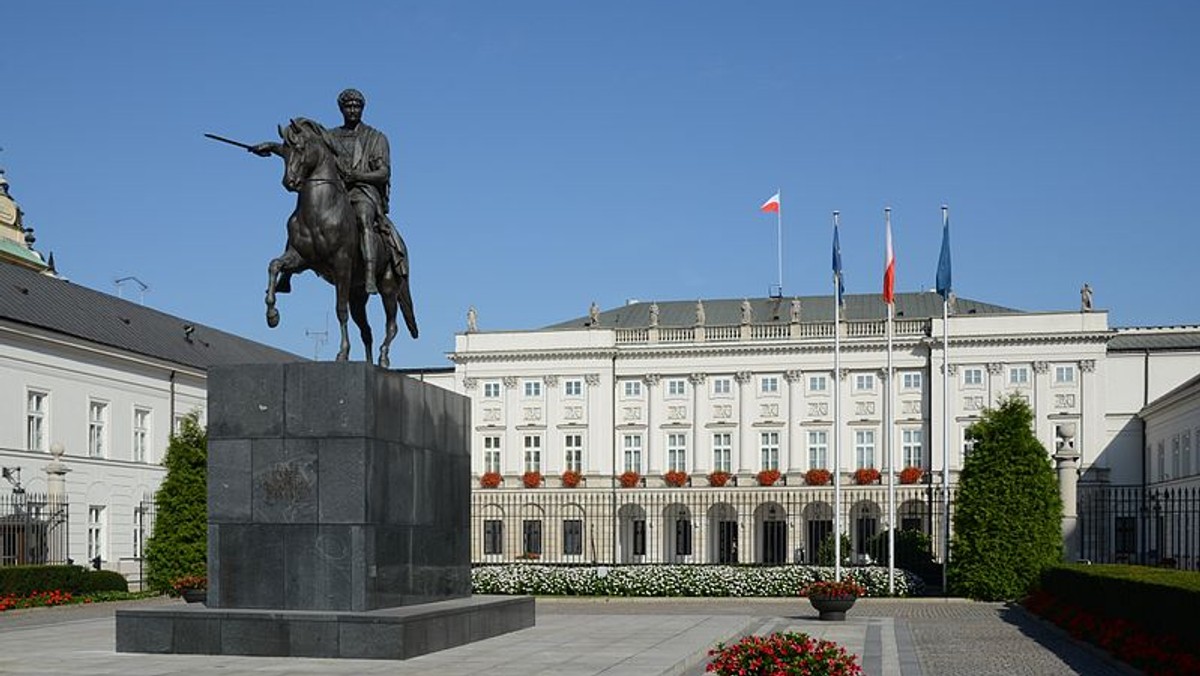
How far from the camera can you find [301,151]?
1872 cm

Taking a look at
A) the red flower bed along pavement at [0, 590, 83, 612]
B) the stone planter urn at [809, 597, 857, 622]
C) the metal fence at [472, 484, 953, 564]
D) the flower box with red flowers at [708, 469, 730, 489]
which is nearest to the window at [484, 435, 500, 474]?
the metal fence at [472, 484, 953, 564]

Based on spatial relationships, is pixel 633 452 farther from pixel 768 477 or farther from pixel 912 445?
pixel 912 445

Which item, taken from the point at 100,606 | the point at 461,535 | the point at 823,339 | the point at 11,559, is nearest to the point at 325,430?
the point at 461,535

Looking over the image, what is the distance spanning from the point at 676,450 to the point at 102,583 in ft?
150

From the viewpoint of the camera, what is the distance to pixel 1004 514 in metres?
33.7

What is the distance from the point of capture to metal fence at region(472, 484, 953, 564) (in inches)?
2889

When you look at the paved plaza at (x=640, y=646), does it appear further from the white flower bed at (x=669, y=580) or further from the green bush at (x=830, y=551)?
the green bush at (x=830, y=551)

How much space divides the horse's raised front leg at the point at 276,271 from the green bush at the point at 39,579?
1665cm

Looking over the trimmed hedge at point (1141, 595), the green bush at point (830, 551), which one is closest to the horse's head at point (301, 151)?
the trimmed hedge at point (1141, 595)

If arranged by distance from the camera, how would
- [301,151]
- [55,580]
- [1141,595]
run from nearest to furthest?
1. [301,151]
2. [1141,595]
3. [55,580]

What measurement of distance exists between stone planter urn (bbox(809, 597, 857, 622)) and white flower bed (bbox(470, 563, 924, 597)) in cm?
846

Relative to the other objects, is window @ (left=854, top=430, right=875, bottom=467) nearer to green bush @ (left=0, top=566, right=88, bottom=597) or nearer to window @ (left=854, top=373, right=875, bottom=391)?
window @ (left=854, top=373, right=875, bottom=391)

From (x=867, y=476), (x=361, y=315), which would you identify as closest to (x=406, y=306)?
(x=361, y=315)

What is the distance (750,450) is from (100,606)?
48719 mm
